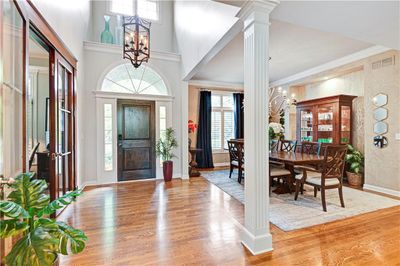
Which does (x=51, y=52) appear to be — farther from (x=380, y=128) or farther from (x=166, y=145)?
(x=380, y=128)

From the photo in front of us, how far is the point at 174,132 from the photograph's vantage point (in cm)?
532

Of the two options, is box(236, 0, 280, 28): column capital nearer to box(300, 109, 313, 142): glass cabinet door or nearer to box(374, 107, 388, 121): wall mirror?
box(374, 107, 388, 121): wall mirror

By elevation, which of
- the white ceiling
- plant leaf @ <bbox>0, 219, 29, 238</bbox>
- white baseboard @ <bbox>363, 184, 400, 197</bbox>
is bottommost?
white baseboard @ <bbox>363, 184, 400, 197</bbox>

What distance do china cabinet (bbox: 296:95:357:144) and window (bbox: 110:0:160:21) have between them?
488 centimetres

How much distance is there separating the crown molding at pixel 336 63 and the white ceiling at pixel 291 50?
139 mm

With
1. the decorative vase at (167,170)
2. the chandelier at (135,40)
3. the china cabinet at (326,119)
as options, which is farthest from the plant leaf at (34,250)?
the china cabinet at (326,119)

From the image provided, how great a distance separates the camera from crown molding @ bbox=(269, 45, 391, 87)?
4.04 m

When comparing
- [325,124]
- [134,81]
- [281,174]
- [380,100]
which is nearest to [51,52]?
[134,81]

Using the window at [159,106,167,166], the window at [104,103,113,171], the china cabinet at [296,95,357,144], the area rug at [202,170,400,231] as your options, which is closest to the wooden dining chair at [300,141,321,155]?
the area rug at [202,170,400,231]

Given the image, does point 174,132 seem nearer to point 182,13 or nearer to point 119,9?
point 182,13

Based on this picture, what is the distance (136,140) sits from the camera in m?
5.07

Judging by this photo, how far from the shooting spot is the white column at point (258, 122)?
206 centimetres

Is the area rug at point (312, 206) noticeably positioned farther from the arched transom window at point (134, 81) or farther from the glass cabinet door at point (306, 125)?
the arched transom window at point (134, 81)

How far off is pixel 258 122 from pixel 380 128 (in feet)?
11.5
